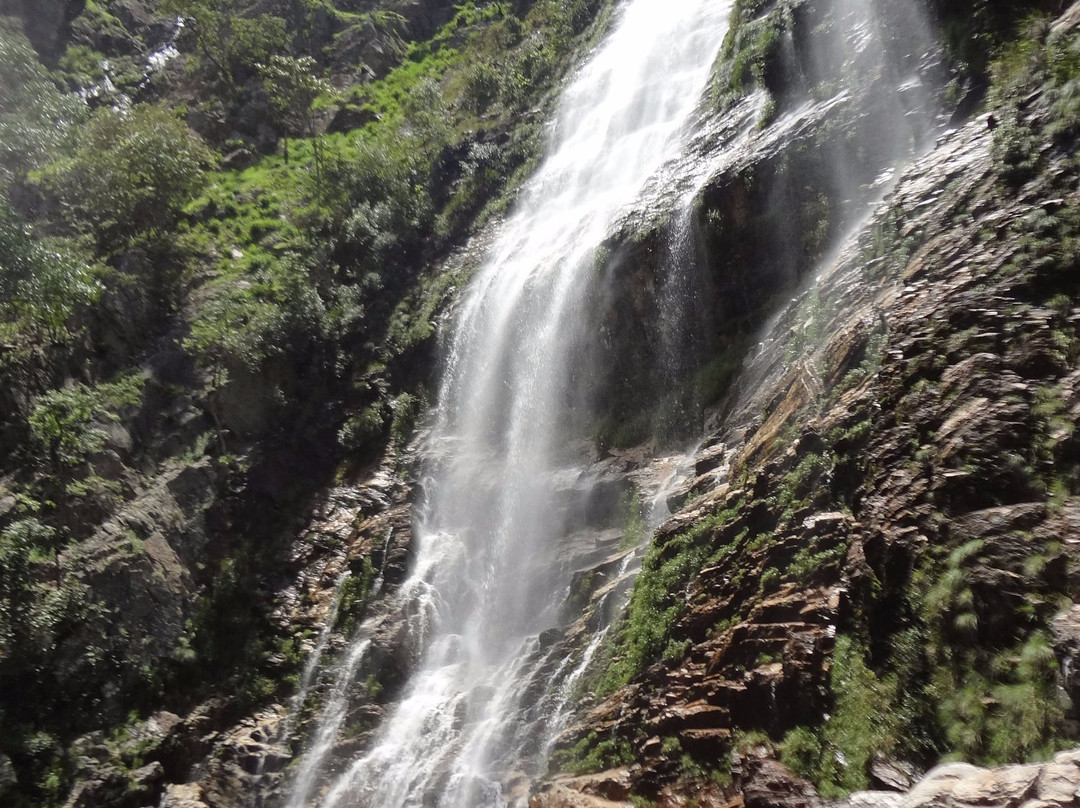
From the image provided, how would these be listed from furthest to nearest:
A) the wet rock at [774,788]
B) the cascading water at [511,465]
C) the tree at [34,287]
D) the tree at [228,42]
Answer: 1. the tree at [228,42]
2. the tree at [34,287]
3. the cascading water at [511,465]
4. the wet rock at [774,788]

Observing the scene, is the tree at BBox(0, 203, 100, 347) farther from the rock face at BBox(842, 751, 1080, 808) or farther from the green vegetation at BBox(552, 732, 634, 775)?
the rock face at BBox(842, 751, 1080, 808)

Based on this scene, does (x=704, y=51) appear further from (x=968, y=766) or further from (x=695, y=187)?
(x=968, y=766)

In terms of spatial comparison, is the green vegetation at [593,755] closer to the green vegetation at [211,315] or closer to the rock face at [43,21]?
the green vegetation at [211,315]

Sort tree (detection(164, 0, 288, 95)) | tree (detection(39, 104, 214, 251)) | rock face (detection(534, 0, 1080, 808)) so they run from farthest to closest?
tree (detection(164, 0, 288, 95)) → tree (detection(39, 104, 214, 251)) → rock face (detection(534, 0, 1080, 808))

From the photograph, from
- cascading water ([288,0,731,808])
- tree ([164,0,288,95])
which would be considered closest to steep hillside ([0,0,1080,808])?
cascading water ([288,0,731,808])

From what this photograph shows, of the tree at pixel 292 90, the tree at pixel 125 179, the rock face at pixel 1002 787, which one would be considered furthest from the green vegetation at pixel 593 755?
the tree at pixel 292 90

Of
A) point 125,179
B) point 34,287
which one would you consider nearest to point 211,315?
point 34,287

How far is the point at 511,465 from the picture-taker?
15.9m

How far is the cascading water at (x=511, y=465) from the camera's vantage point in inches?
427

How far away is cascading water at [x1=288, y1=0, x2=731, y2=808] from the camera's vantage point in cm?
1084

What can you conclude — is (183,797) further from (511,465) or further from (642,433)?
(642,433)

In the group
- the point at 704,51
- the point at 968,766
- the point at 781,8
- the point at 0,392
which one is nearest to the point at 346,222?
the point at 0,392

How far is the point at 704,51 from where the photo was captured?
21.9 meters

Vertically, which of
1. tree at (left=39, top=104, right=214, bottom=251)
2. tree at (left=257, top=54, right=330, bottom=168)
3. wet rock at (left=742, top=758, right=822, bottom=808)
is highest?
tree at (left=257, top=54, right=330, bottom=168)
